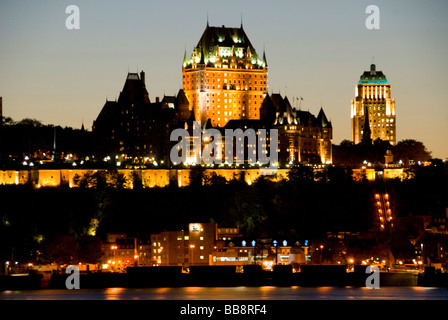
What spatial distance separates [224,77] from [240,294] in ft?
306

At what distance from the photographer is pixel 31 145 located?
155 m

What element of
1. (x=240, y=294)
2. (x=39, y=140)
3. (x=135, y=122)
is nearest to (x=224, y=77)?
(x=135, y=122)

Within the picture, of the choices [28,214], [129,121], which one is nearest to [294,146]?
[129,121]

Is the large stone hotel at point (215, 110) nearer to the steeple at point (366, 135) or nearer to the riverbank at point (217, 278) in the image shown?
the steeple at point (366, 135)

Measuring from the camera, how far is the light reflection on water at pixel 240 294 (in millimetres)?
79238

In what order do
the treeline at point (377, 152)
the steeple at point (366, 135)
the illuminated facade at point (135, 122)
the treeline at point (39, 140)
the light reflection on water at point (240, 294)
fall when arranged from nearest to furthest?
1. the light reflection on water at point (240, 294)
2. the treeline at point (39, 140)
3. the illuminated facade at point (135, 122)
4. the treeline at point (377, 152)
5. the steeple at point (366, 135)

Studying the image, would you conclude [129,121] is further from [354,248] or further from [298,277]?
[298,277]

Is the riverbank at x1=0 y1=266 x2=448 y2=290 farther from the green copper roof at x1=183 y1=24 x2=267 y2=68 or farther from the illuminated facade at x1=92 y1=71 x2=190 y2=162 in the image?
the green copper roof at x1=183 y1=24 x2=267 y2=68

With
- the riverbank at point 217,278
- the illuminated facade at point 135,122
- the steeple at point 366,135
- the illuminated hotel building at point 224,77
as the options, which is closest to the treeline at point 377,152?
the steeple at point 366,135

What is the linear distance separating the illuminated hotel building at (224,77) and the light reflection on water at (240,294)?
3221 inches

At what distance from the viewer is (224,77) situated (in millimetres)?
173500

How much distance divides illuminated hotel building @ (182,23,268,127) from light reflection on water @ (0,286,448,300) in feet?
268

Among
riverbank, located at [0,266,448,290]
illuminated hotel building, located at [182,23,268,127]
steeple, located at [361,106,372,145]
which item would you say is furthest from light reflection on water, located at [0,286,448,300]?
steeple, located at [361,106,372,145]

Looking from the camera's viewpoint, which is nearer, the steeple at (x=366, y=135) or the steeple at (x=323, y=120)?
the steeple at (x=323, y=120)
